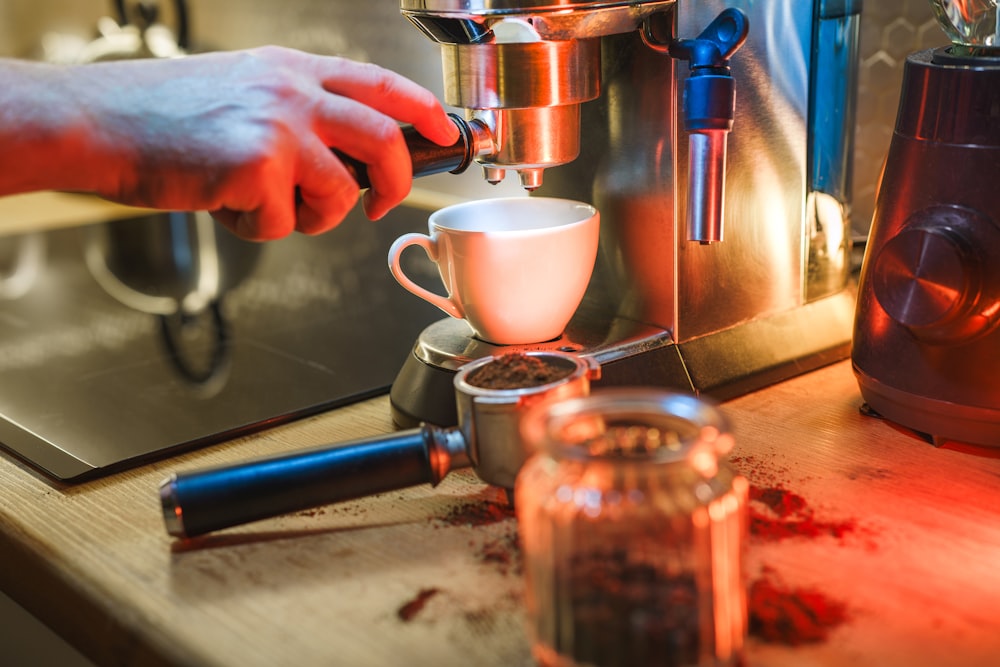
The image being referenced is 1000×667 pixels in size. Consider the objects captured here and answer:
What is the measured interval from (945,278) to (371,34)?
3.07 ft

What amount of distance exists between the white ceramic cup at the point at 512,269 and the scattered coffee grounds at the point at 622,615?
266mm

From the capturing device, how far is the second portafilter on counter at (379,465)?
1.78 ft

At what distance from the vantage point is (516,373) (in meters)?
0.56

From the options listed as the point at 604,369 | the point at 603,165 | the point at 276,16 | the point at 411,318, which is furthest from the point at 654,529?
the point at 276,16

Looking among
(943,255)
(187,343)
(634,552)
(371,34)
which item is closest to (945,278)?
(943,255)

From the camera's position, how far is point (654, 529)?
1.38 ft

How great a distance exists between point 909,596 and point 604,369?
0.25 meters

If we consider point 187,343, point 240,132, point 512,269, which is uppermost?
point 240,132

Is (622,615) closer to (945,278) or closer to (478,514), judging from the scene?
(478,514)

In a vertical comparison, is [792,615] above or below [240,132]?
below

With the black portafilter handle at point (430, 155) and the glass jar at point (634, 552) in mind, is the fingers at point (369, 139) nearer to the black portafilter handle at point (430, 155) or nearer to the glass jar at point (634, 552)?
the black portafilter handle at point (430, 155)

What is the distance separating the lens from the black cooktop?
0.73 metres

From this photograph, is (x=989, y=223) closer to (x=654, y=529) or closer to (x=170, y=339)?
(x=654, y=529)

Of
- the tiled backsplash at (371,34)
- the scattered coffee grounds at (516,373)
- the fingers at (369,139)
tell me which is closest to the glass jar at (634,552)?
the scattered coffee grounds at (516,373)
